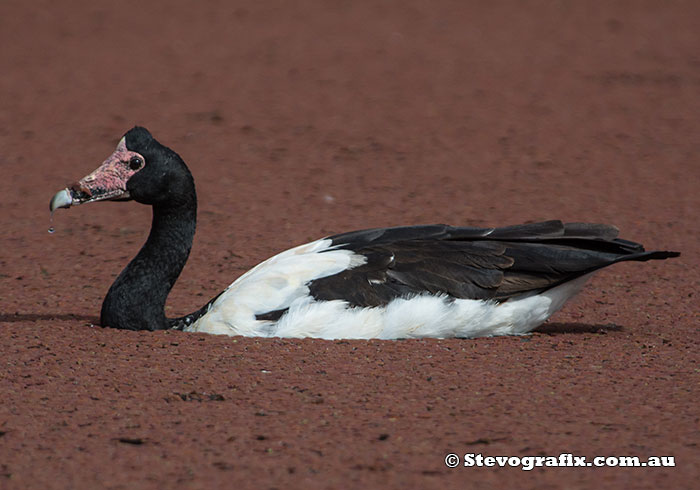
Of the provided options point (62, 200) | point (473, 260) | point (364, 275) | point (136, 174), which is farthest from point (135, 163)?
point (473, 260)

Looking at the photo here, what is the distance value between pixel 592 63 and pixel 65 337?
36.5 ft

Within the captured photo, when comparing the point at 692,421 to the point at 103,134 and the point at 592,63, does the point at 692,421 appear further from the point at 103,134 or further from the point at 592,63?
the point at 592,63

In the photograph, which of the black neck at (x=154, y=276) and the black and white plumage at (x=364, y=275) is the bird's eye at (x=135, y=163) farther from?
the black neck at (x=154, y=276)

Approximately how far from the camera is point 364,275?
6.54 metres

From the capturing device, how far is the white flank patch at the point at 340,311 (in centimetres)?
648

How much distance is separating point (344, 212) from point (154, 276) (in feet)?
11.7

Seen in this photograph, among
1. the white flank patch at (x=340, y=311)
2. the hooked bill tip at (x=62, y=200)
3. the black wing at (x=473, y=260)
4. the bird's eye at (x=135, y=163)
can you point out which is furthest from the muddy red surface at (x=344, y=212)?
the bird's eye at (x=135, y=163)

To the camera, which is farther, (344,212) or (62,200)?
(344,212)

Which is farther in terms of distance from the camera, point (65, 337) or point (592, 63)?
point (592, 63)

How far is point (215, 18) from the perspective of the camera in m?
18.7

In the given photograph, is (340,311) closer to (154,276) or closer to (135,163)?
(154,276)

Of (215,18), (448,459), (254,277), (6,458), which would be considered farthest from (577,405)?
(215,18)

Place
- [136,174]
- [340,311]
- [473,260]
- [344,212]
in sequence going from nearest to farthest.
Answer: [340,311] → [473,260] → [136,174] → [344,212]

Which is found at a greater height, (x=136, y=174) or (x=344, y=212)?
(x=136, y=174)
